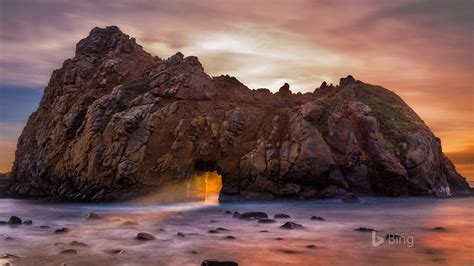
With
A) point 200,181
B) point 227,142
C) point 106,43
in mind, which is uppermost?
point 106,43

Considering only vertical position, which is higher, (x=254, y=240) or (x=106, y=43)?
(x=106, y=43)

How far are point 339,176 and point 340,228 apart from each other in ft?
62.6

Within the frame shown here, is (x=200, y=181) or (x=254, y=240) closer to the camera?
(x=254, y=240)

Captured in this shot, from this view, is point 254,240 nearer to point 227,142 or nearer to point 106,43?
point 227,142

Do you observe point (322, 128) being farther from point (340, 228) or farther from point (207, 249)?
point (207, 249)

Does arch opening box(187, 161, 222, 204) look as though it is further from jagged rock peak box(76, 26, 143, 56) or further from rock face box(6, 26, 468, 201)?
jagged rock peak box(76, 26, 143, 56)

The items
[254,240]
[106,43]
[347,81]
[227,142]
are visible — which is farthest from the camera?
[106,43]

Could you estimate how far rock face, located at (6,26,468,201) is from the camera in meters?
43.0

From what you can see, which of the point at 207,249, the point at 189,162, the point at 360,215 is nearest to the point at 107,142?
the point at 189,162

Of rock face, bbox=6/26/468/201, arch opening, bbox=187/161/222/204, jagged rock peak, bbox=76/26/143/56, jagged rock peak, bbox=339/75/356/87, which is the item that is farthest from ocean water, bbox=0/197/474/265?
jagged rock peak, bbox=76/26/143/56

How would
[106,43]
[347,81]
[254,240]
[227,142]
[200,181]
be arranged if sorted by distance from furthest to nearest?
[106,43] → [347,81] → [200,181] → [227,142] → [254,240]

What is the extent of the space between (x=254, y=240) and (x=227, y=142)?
84.4 ft

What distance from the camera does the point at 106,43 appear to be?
6675cm

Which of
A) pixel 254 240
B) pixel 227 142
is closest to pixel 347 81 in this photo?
pixel 227 142
